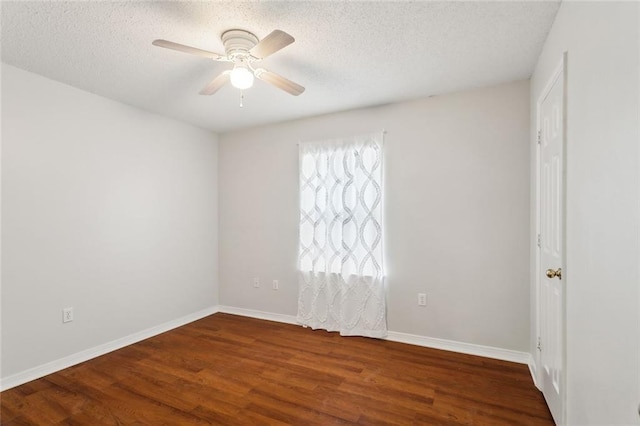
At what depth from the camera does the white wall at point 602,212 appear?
0.95 metres

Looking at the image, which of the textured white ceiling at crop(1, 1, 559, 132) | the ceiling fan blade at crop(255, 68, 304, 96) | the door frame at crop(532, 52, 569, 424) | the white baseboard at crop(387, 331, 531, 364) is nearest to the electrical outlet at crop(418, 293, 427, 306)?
the white baseboard at crop(387, 331, 531, 364)

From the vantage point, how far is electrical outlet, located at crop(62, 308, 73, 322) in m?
2.63

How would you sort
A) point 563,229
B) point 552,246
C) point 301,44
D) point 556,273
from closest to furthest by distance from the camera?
point 563,229 < point 556,273 < point 552,246 < point 301,44

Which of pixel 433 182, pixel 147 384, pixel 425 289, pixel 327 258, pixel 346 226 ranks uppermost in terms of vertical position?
pixel 433 182

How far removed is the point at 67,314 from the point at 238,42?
2.69 metres

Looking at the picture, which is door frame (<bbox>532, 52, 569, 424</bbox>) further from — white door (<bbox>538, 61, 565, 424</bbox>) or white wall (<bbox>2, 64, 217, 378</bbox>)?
white wall (<bbox>2, 64, 217, 378</bbox>)

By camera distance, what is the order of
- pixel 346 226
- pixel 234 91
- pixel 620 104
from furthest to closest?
pixel 346 226, pixel 234 91, pixel 620 104

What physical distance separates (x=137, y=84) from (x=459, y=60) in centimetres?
268

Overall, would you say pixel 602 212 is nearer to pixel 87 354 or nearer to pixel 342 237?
pixel 342 237

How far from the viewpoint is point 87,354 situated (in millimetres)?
2777

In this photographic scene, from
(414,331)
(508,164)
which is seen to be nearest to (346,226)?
(414,331)

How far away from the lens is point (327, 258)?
11.3ft

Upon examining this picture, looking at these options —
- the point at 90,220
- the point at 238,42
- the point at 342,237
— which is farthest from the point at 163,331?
the point at 238,42

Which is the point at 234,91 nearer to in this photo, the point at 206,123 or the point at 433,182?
the point at 206,123
